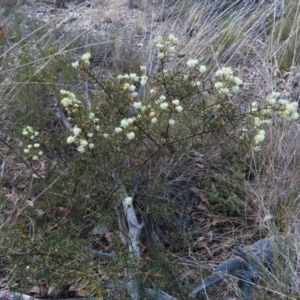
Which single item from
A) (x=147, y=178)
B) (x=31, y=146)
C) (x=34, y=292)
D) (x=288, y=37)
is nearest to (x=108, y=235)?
(x=147, y=178)

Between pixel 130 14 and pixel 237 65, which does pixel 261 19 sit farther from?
pixel 130 14

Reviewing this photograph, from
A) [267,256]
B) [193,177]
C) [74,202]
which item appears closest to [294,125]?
[193,177]

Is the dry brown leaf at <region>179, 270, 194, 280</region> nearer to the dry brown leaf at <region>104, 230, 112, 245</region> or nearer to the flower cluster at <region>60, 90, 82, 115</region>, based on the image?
Result: the dry brown leaf at <region>104, 230, 112, 245</region>

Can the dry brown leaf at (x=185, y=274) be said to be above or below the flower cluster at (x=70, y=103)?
below

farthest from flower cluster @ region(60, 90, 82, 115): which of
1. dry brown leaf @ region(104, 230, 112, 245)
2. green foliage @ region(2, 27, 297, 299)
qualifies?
dry brown leaf @ region(104, 230, 112, 245)

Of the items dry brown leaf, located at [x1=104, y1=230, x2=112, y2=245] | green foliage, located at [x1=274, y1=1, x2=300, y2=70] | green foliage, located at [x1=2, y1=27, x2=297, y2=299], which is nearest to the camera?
green foliage, located at [x1=2, y1=27, x2=297, y2=299]

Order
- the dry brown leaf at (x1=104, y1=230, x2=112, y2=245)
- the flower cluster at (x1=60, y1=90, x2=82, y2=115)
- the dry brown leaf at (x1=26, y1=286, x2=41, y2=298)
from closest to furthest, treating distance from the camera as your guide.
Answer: the flower cluster at (x1=60, y1=90, x2=82, y2=115) < the dry brown leaf at (x1=26, y1=286, x2=41, y2=298) < the dry brown leaf at (x1=104, y1=230, x2=112, y2=245)

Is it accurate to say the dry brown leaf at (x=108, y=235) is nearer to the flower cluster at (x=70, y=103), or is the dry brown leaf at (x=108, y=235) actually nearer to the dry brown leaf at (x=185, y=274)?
the dry brown leaf at (x=185, y=274)

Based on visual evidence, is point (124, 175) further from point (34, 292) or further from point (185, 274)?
point (34, 292)

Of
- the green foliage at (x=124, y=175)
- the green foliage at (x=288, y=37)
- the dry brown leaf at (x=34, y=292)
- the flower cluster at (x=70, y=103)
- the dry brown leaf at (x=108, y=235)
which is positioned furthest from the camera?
the green foliage at (x=288, y=37)

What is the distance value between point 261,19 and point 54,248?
8.96 feet

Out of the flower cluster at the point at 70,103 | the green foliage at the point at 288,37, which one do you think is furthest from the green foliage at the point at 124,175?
the green foliage at the point at 288,37

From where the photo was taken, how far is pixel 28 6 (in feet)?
15.1

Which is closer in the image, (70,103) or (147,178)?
(70,103)
